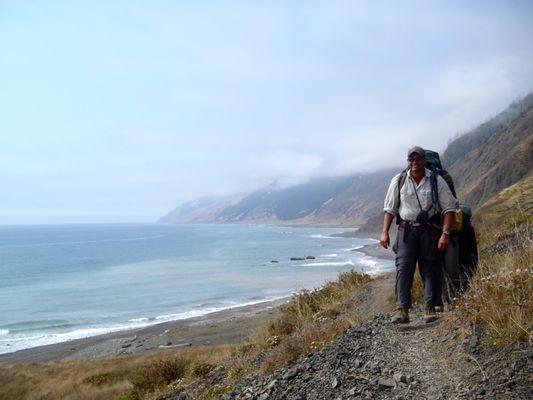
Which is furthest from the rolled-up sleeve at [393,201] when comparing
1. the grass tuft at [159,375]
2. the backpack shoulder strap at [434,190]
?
the grass tuft at [159,375]

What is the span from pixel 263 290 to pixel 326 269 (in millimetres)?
11944

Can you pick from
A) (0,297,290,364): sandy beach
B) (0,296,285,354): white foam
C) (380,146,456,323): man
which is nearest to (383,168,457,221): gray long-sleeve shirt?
(380,146,456,323): man

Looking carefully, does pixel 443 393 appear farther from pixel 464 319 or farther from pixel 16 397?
pixel 16 397

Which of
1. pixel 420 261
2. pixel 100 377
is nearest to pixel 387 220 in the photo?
pixel 420 261

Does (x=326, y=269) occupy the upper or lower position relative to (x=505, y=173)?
lower

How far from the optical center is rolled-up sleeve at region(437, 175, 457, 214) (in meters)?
5.24

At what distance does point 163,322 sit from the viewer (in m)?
32.7

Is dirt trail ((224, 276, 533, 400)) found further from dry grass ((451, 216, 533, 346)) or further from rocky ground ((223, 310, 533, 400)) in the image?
dry grass ((451, 216, 533, 346))

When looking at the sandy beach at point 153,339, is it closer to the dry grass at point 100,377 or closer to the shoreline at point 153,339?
the shoreline at point 153,339

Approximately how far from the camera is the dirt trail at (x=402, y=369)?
3.39 metres

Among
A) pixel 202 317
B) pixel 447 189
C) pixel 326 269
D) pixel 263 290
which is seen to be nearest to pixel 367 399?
pixel 447 189

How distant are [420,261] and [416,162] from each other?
120 cm

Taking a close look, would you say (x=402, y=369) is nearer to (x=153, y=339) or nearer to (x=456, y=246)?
(x=456, y=246)

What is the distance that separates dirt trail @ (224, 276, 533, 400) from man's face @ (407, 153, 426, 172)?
5.84ft
